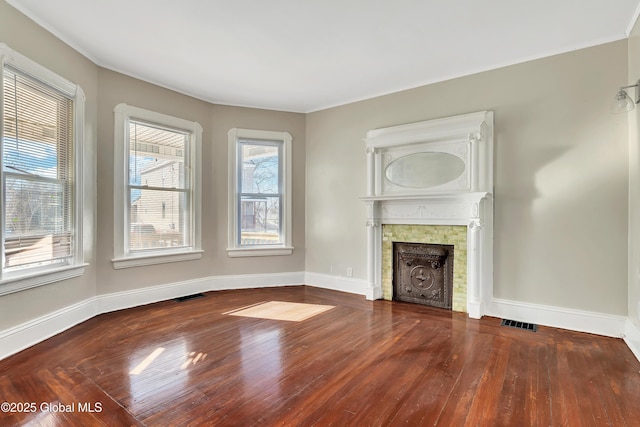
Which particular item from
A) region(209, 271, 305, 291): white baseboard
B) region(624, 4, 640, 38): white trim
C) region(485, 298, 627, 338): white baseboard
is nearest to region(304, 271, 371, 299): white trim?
region(209, 271, 305, 291): white baseboard

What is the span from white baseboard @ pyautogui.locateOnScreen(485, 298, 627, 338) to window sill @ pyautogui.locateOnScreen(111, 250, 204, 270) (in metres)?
3.82

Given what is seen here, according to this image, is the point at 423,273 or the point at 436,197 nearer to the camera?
the point at 436,197

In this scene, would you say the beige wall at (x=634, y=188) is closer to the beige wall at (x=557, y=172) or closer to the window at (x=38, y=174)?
the beige wall at (x=557, y=172)

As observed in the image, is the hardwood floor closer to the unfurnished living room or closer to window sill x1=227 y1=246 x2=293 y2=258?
the unfurnished living room

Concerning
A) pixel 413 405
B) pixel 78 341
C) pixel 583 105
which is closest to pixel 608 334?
pixel 583 105

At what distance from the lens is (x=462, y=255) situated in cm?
396

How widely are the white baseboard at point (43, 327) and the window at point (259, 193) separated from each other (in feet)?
6.36

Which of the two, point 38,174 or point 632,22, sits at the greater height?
point 632,22

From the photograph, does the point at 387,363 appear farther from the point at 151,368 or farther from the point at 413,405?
the point at 151,368

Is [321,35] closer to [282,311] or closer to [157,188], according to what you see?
[157,188]

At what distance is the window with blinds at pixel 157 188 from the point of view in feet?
13.6

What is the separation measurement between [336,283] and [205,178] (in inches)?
97.5

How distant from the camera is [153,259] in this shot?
169 inches

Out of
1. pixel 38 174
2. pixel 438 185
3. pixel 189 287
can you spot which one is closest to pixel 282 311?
pixel 189 287
